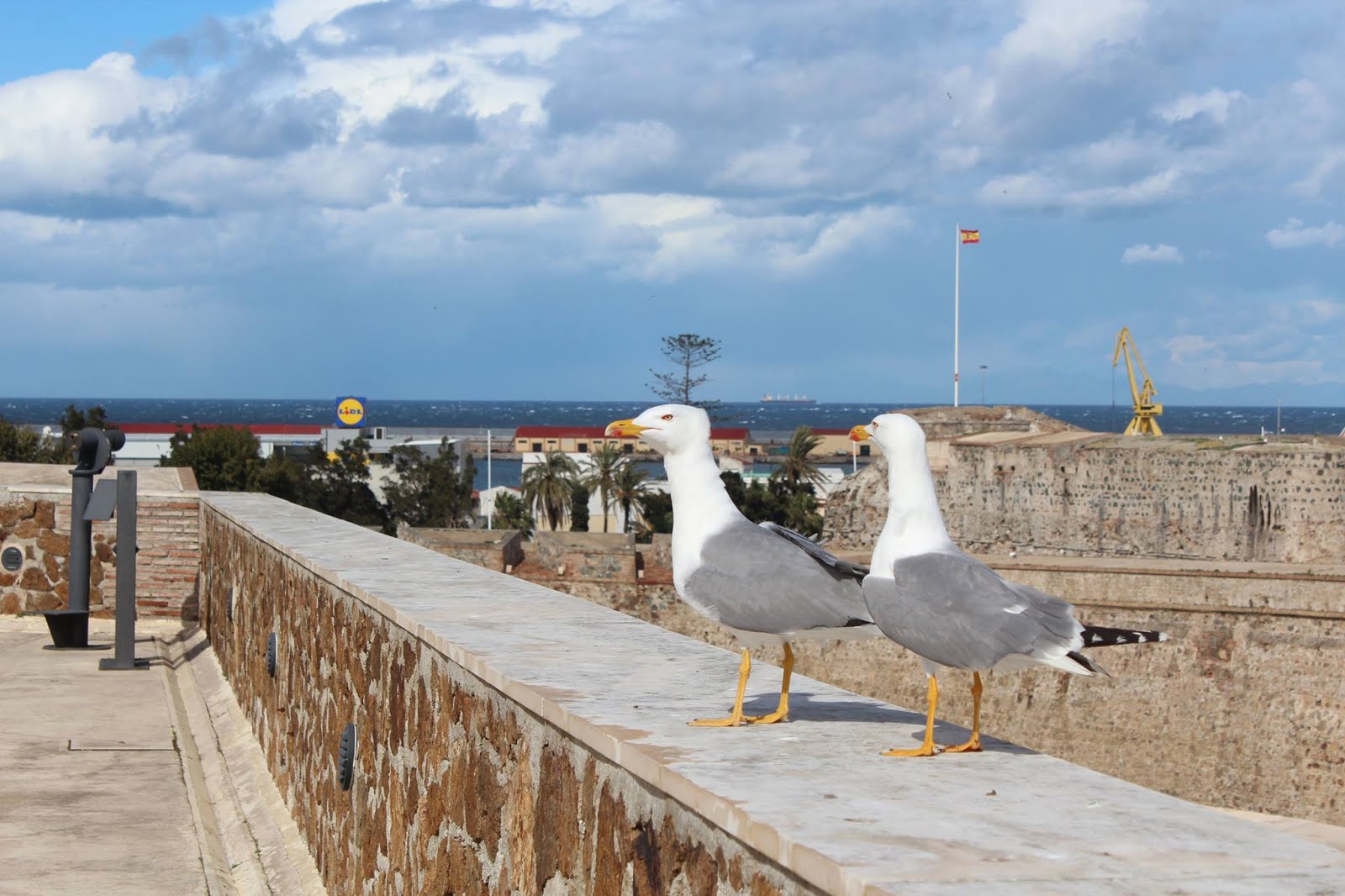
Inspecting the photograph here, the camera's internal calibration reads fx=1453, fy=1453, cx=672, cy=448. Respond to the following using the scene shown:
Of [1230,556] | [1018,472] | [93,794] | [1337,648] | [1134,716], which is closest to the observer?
[93,794]

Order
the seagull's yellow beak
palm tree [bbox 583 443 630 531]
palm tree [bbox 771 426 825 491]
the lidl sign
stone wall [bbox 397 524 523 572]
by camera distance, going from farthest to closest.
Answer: the lidl sign < palm tree [bbox 771 426 825 491] < palm tree [bbox 583 443 630 531] < stone wall [bbox 397 524 523 572] < the seagull's yellow beak

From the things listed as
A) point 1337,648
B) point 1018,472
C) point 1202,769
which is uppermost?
point 1018,472

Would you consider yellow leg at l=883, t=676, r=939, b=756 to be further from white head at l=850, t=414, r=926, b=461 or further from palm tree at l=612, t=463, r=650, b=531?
palm tree at l=612, t=463, r=650, b=531

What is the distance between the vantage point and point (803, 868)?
149 cm

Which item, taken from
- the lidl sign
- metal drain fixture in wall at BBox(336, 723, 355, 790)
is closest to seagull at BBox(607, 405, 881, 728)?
metal drain fixture in wall at BBox(336, 723, 355, 790)

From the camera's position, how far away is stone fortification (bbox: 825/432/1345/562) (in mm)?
30281

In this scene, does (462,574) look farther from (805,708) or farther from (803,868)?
(803,868)

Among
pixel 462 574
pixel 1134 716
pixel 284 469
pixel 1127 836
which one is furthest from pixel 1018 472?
pixel 1127 836

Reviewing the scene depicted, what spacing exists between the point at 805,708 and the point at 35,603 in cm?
646

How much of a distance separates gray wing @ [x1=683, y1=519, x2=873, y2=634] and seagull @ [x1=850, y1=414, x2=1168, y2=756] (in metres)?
0.07

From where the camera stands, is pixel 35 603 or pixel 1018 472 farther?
pixel 1018 472

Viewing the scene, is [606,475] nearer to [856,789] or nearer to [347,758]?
[347,758]

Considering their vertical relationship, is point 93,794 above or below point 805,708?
below

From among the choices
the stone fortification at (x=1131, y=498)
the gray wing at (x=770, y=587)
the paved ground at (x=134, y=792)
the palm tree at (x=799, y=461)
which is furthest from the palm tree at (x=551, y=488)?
the gray wing at (x=770, y=587)
